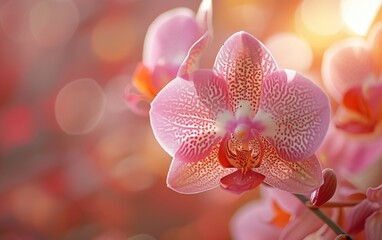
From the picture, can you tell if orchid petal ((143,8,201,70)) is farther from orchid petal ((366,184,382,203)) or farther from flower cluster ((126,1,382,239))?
orchid petal ((366,184,382,203))

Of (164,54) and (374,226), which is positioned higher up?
(164,54)

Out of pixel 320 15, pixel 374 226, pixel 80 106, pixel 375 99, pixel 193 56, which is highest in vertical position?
pixel 80 106

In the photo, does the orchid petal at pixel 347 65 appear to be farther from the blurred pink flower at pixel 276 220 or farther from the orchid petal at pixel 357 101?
the blurred pink flower at pixel 276 220

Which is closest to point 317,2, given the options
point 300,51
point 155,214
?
point 300,51

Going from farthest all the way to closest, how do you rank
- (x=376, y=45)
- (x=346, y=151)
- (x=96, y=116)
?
(x=96, y=116)
(x=346, y=151)
(x=376, y=45)

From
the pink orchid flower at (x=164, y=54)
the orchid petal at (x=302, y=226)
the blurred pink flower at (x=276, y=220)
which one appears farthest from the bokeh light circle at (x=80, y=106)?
the orchid petal at (x=302, y=226)

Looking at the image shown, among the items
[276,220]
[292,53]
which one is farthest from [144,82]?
[292,53]

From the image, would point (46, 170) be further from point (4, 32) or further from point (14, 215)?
point (4, 32)

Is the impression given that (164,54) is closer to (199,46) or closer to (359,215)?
(199,46)
